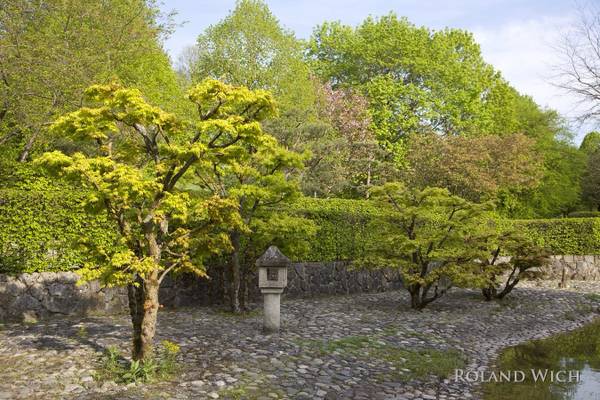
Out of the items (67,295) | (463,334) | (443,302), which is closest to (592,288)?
(443,302)

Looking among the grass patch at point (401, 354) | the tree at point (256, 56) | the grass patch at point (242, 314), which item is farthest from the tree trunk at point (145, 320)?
the tree at point (256, 56)

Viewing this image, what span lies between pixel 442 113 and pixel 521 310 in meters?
22.0

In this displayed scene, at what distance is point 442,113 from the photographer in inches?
1377

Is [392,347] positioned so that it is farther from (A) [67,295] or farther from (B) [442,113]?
(B) [442,113]

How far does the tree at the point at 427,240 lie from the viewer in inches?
530

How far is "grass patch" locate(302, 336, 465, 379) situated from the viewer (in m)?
8.53

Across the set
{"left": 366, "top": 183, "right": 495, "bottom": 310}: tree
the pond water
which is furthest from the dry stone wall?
the pond water

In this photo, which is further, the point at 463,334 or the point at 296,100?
the point at 296,100

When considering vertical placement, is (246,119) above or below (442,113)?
below

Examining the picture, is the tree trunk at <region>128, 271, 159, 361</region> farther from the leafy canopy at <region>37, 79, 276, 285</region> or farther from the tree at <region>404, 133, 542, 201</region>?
the tree at <region>404, 133, 542, 201</region>

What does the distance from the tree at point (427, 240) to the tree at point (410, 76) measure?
63.2ft

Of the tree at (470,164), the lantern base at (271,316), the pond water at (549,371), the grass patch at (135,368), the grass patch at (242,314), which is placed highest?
the tree at (470,164)

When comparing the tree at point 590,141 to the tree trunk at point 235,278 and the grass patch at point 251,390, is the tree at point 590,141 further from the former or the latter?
the grass patch at point 251,390

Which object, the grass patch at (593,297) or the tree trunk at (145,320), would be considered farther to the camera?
the grass patch at (593,297)
